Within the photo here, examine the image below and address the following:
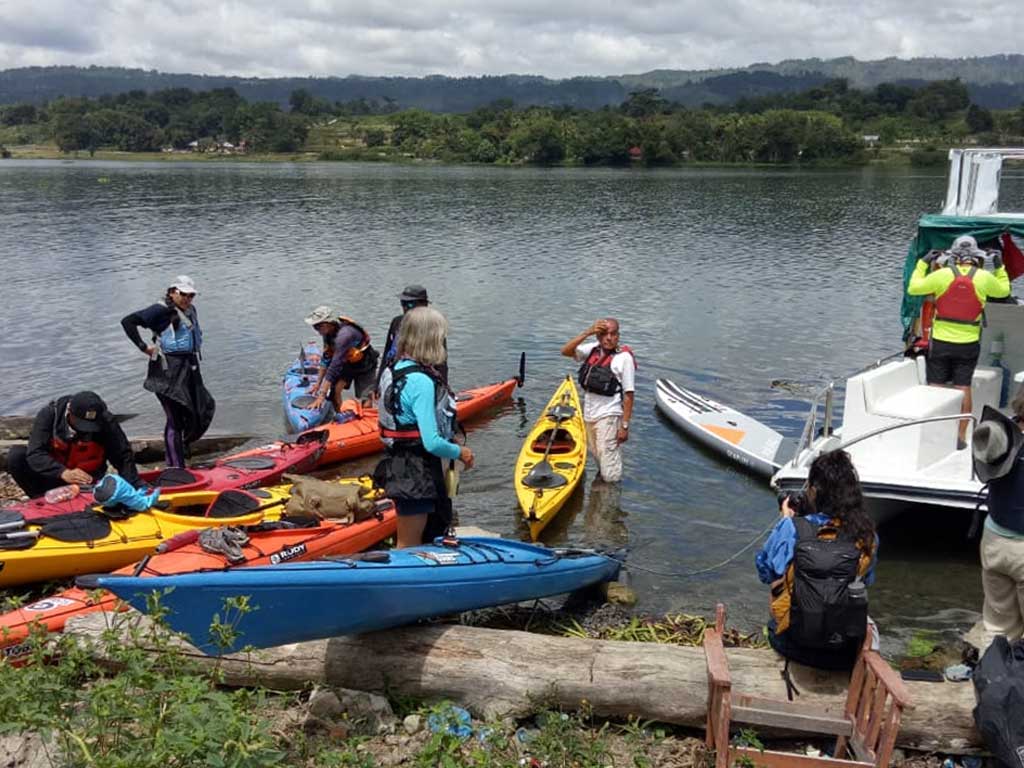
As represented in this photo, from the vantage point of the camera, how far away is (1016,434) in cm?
506

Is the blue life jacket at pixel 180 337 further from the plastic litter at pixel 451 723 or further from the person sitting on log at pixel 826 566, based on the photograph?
the person sitting on log at pixel 826 566

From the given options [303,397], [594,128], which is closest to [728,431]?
[303,397]

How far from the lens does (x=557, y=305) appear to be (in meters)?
22.5

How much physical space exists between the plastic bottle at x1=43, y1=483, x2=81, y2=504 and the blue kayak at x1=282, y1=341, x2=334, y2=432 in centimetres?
Result: 436

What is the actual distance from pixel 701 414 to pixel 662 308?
9.81 meters

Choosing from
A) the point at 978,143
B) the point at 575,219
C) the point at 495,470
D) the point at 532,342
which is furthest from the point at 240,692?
the point at 978,143

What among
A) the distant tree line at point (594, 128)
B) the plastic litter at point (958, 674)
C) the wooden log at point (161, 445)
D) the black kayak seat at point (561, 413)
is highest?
the distant tree line at point (594, 128)

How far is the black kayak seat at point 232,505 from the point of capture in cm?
773

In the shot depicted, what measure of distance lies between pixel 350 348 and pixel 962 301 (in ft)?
23.6

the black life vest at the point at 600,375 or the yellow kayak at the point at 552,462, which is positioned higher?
the black life vest at the point at 600,375

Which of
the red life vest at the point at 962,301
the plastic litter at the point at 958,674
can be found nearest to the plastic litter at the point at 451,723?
the plastic litter at the point at 958,674

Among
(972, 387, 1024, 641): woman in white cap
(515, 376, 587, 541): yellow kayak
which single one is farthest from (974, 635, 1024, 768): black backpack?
(515, 376, 587, 541): yellow kayak

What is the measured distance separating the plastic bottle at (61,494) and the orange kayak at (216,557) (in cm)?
101

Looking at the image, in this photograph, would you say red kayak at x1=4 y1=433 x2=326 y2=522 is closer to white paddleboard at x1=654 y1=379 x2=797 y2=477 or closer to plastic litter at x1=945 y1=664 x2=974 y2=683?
white paddleboard at x1=654 y1=379 x2=797 y2=477
